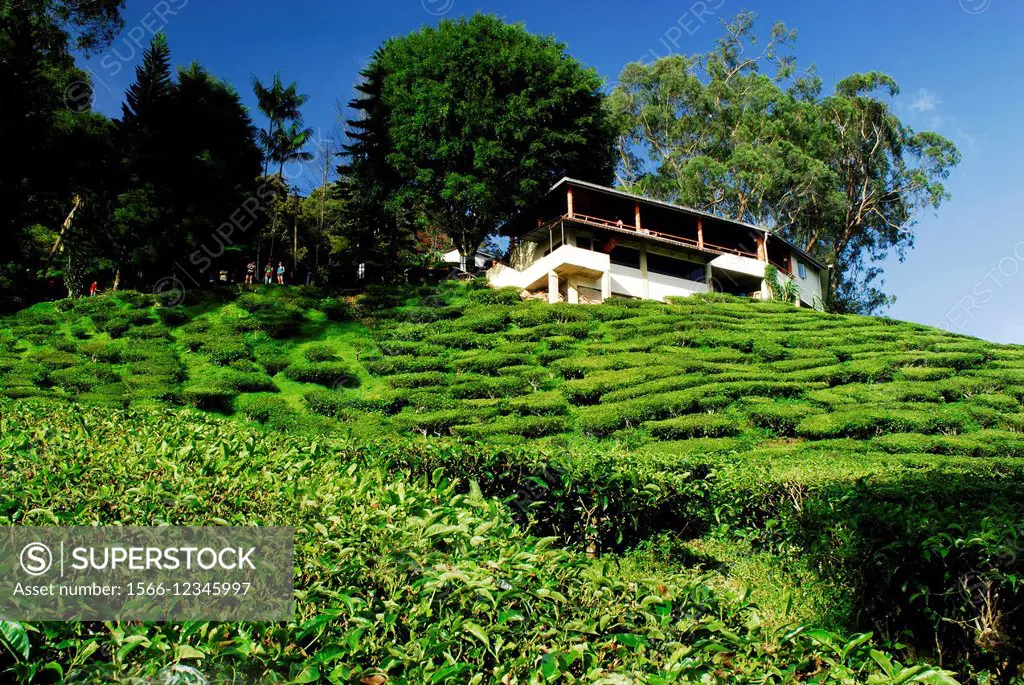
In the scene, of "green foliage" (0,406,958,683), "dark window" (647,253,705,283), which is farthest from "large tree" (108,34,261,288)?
"green foliage" (0,406,958,683)

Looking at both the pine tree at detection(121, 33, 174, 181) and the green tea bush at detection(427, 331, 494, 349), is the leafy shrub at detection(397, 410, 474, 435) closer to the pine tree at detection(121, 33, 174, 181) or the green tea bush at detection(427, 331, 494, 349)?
the green tea bush at detection(427, 331, 494, 349)

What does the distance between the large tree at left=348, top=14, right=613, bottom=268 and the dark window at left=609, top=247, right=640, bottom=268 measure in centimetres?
332

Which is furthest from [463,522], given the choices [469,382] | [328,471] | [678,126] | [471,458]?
[678,126]

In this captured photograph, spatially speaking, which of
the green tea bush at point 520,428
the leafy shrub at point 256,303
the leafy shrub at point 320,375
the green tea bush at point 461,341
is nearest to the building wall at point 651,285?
the green tea bush at point 461,341

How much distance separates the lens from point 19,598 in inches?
102

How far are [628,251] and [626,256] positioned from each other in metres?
0.24

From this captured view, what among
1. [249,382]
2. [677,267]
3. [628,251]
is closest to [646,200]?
[628,251]

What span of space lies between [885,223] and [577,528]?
→ 124 feet

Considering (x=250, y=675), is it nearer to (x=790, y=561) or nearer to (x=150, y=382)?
(x=790, y=561)

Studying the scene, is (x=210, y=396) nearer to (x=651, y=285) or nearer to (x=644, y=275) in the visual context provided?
(x=651, y=285)

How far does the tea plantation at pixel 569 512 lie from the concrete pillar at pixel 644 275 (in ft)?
33.0

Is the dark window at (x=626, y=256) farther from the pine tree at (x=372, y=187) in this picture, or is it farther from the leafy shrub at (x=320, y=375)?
the leafy shrub at (x=320, y=375)

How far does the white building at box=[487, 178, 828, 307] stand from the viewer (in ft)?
86.7

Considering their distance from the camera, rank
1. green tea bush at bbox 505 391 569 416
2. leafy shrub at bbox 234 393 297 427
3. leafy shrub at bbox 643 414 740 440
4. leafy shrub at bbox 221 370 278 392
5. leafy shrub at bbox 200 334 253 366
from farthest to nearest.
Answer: leafy shrub at bbox 200 334 253 366, leafy shrub at bbox 221 370 278 392, green tea bush at bbox 505 391 569 416, leafy shrub at bbox 234 393 297 427, leafy shrub at bbox 643 414 740 440
